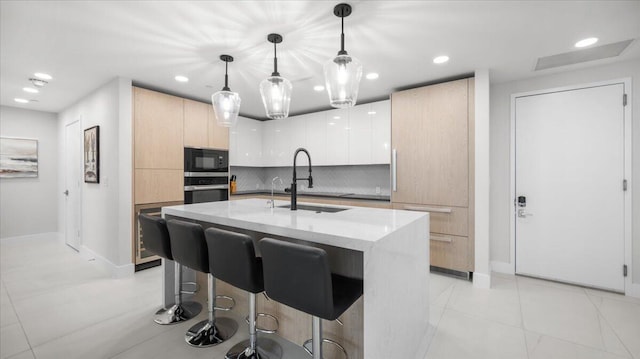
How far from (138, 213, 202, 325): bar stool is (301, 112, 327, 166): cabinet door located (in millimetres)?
2912

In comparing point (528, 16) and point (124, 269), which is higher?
point (528, 16)

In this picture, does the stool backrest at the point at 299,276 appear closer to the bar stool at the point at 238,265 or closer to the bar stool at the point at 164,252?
the bar stool at the point at 238,265

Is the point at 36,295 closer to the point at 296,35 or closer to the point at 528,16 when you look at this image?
the point at 296,35

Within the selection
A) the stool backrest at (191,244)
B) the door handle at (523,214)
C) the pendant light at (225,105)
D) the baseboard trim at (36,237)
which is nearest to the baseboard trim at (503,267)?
the door handle at (523,214)

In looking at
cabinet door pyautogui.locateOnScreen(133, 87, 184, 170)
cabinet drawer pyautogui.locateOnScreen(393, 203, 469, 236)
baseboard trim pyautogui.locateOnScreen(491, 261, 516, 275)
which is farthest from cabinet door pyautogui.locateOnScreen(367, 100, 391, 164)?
cabinet door pyautogui.locateOnScreen(133, 87, 184, 170)

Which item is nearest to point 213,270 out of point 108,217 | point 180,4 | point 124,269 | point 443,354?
point 443,354

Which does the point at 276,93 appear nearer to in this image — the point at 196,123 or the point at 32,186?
the point at 196,123

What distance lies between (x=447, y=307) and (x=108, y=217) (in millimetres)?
4100

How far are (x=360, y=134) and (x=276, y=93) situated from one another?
7.54ft

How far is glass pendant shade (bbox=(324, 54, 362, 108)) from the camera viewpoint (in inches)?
73.6

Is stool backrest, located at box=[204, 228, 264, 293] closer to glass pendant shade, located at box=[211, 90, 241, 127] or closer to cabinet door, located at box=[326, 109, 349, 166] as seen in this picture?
glass pendant shade, located at box=[211, 90, 241, 127]

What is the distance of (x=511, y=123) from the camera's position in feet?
11.4

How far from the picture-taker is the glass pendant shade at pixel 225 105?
2545 millimetres

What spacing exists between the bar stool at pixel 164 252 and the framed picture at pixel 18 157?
15.1 ft
